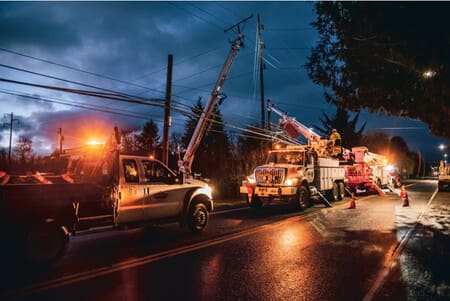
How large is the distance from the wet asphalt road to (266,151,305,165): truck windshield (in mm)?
5806

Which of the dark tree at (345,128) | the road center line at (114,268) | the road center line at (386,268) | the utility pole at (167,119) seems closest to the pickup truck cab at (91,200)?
the road center line at (114,268)

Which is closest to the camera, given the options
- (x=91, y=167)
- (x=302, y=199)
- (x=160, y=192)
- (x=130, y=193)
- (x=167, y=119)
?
(x=130, y=193)

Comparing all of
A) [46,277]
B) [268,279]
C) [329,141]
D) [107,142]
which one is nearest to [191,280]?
[268,279]

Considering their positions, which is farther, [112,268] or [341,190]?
[341,190]

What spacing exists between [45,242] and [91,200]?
107cm

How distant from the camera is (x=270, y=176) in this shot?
14.8 m

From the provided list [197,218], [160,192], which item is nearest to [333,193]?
[197,218]

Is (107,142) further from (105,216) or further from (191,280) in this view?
(191,280)

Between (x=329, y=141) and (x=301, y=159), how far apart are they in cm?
635

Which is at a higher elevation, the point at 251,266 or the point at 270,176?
the point at 270,176

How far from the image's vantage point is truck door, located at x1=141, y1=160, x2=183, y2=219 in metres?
8.27

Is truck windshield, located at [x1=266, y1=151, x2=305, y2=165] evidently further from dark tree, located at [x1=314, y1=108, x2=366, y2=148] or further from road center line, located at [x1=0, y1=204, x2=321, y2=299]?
dark tree, located at [x1=314, y1=108, x2=366, y2=148]

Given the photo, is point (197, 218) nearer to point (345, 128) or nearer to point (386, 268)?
point (386, 268)

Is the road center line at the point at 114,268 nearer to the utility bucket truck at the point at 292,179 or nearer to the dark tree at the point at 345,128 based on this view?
the utility bucket truck at the point at 292,179
